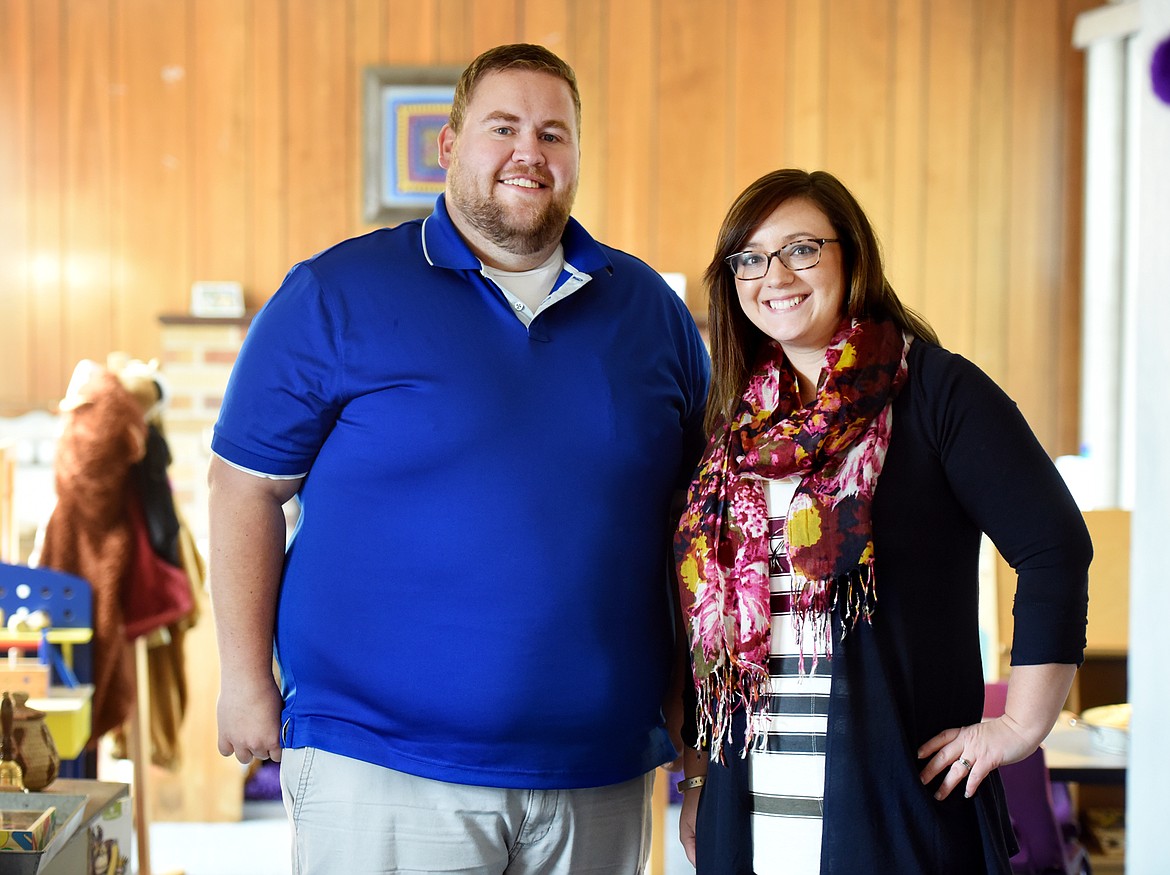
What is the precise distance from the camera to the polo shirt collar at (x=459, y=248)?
64.4 inches

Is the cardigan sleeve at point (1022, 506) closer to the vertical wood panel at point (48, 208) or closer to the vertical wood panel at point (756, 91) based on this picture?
the vertical wood panel at point (756, 91)

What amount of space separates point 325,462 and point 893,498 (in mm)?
735

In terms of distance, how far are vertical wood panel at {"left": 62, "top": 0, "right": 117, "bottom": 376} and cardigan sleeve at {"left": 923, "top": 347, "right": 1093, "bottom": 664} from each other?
3.27 meters

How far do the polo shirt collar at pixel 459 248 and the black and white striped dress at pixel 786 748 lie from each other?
0.48 metres

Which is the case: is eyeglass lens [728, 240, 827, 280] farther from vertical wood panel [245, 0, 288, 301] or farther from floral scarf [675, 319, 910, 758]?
vertical wood panel [245, 0, 288, 301]

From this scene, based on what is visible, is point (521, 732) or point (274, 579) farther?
point (274, 579)

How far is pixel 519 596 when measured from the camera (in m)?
1.54

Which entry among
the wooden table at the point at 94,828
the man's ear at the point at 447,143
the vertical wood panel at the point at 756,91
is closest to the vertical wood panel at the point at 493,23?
the vertical wood panel at the point at 756,91

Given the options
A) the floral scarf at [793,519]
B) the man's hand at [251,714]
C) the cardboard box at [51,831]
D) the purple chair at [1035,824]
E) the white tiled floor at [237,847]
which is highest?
the floral scarf at [793,519]

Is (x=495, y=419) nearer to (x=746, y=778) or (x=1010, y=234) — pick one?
(x=746, y=778)

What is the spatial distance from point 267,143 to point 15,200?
33.2 inches

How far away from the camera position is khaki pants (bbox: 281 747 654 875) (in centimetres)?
155

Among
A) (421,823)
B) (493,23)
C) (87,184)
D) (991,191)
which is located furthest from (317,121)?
(421,823)

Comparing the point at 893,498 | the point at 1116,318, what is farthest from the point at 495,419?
the point at 1116,318
